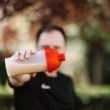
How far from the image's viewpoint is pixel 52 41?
3.26 meters

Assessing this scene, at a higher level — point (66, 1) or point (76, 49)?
point (66, 1)

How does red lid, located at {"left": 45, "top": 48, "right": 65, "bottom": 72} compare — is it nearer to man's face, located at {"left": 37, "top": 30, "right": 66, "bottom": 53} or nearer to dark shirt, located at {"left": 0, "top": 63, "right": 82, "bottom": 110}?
dark shirt, located at {"left": 0, "top": 63, "right": 82, "bottom": 110}

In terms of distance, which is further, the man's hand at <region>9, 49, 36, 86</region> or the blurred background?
the blurred background

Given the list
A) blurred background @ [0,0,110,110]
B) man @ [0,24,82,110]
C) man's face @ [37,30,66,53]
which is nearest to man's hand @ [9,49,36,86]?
man @ [0,24,82,110]

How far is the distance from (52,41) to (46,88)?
0.92 feet

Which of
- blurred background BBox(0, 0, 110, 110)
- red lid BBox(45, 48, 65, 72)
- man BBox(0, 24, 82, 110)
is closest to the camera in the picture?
red lid BBox(45, 48, 65, 72)

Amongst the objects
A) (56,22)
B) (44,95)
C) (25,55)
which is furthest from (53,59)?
(56,22)

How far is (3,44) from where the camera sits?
207 inches

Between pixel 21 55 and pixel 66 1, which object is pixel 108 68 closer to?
pixel 66 1

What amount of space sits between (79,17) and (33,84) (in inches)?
74.6

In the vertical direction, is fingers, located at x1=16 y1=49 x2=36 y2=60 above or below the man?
above

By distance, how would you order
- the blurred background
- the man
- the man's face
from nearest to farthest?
1. the man
2. the man's face
3. the blurred background

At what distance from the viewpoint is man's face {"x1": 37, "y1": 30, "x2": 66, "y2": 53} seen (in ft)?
10.6

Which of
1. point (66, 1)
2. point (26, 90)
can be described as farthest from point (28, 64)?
point (66, 1)
